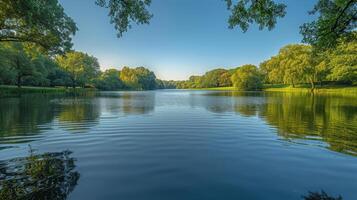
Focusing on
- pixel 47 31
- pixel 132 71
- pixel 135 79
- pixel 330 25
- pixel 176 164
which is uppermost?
pixel 132 71

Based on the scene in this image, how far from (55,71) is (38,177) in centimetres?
8027

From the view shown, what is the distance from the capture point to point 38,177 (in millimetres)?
5652

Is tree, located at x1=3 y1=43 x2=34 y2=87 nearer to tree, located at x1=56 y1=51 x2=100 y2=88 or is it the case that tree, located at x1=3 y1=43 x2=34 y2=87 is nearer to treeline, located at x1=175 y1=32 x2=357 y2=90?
tree, located at x1=56 y1=51 x2=100 y2=88

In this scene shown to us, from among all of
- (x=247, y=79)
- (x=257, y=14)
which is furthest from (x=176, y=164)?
(x=247, y=79)

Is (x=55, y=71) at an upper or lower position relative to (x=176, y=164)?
upper

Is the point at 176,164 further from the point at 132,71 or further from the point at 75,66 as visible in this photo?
the point at 132,71

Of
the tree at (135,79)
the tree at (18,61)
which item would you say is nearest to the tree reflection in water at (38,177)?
the tree at (18,61)

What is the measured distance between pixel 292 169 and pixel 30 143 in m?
10.2

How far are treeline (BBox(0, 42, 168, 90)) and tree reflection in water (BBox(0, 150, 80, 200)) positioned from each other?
1785 centimetres

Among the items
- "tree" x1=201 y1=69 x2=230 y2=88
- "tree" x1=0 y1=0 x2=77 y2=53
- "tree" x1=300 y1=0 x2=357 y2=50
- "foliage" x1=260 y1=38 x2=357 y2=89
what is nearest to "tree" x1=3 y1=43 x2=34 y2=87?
"tree" x1=0 y1=0 x2=77 y2=53

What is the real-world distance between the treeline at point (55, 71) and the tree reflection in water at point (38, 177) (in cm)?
1785

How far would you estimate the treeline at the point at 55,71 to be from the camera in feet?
143

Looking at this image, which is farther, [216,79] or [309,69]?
[216,79]

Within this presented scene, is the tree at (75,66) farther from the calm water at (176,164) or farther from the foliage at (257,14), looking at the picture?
the foliage at (257,14)
